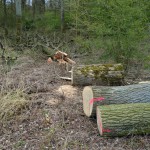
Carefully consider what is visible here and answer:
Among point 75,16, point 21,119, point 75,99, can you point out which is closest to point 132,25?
point 75,16

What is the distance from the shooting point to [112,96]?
4766 mm

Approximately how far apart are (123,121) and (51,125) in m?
1.13

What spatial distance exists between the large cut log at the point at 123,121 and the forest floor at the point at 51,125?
108 mm

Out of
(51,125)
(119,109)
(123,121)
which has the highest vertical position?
(119,109)

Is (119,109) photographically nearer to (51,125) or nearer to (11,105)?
(51,125)

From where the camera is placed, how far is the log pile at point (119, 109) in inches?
163

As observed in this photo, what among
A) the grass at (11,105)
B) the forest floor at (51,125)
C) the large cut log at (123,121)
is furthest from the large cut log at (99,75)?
the large cut log at (123,121)

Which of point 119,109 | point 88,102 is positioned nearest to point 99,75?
point 88,102

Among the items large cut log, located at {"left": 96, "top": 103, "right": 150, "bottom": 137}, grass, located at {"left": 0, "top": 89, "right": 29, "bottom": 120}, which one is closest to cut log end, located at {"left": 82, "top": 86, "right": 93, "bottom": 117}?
large cut log, located at {"left": 96, "top": 103, "right": 150, "bottom": 137}

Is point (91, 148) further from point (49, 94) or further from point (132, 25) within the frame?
point (132, 25)

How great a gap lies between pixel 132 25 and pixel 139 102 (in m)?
2.72

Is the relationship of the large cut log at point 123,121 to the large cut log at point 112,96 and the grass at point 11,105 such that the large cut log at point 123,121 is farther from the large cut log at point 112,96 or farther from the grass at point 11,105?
the grass at point 11,105

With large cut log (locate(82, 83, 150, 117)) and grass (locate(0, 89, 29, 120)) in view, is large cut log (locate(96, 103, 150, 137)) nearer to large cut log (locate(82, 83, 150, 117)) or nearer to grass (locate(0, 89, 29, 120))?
large cut log (locate(82, 83, 150, 117))

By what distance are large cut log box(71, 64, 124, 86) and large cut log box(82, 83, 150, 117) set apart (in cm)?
148
